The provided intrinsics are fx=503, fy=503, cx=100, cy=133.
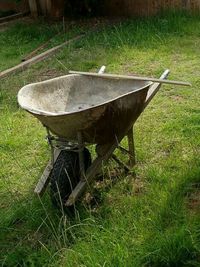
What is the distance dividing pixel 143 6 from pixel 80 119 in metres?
6.02

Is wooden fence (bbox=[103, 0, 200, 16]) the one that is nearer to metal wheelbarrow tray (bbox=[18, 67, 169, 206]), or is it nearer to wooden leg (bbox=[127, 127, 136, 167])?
metal wheelbarrow tray (bbox=[18, 67, 169, 206])

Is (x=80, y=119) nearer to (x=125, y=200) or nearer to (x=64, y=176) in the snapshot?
(x=64, y=176)

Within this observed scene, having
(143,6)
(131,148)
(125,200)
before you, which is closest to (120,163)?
(131,148)

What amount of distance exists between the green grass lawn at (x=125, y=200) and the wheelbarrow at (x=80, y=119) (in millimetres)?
193

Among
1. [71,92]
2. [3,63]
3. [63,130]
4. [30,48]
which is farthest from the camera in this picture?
[30,48]

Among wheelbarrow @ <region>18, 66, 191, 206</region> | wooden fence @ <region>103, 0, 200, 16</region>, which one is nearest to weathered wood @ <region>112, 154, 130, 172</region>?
wheelbarrow @ <region>18, 66, 191, 206</region>

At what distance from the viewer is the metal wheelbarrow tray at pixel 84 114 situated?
318cm

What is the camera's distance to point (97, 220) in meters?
3.30

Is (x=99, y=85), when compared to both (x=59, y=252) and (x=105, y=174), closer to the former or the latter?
(x=105, y=174)

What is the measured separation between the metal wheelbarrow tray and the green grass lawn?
0.20m

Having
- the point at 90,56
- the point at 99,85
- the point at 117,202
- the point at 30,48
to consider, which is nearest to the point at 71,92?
the point at 99,85

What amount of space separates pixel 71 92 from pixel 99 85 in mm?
224

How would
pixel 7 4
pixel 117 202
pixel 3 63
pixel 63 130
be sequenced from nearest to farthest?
pixel 63 130
pixel 117 202
pixel 3 63
pixel 7 4

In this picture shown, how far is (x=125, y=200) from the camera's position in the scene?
3475mm
